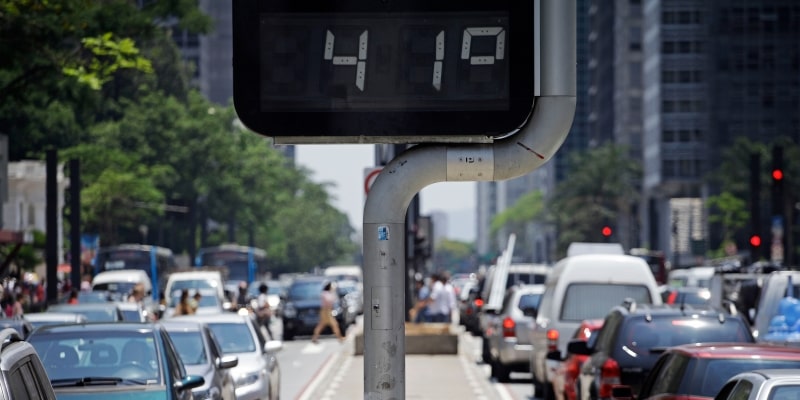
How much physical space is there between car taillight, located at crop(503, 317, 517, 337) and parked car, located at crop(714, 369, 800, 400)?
1919cm

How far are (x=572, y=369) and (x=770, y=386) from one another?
1065 cm

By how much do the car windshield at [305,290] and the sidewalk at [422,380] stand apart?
44.3 feet

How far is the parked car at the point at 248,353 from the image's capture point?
20188 millimetres

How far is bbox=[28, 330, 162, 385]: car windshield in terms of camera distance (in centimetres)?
1462

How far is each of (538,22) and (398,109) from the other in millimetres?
815

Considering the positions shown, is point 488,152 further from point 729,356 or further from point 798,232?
point 798,232

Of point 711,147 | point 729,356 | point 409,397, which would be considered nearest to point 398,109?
point 729,356

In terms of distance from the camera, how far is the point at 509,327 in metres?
29.3

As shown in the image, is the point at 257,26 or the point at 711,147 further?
the point at 711,147

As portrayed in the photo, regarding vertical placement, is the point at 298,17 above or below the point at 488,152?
above

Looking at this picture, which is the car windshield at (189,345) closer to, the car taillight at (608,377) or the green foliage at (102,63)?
the car taillight at (608,377)

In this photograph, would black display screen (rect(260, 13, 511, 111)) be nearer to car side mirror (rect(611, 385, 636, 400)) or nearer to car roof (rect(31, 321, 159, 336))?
car side mirror (rect(611, 385, 636, 400))

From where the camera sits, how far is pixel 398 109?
853 centimetres

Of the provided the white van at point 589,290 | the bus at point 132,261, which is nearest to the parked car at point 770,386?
the white van at point 589,290
